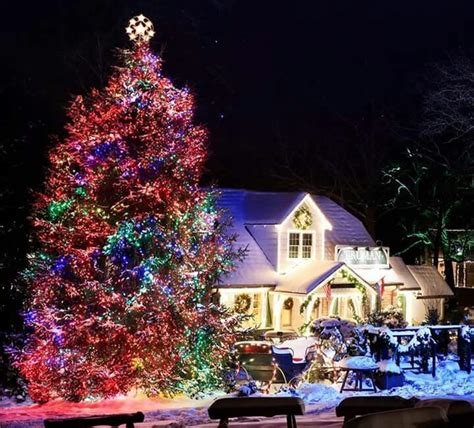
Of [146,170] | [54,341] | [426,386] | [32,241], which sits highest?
[146,170]

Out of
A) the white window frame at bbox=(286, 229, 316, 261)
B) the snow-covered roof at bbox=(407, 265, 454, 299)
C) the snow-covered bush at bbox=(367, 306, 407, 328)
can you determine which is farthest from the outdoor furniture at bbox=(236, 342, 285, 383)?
the snow-covered roof at bbox=(407, 265, 454, 299)

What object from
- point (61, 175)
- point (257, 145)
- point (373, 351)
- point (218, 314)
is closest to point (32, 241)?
point (61, 175)

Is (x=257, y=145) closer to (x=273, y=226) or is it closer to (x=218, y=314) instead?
(x=273, y=226)

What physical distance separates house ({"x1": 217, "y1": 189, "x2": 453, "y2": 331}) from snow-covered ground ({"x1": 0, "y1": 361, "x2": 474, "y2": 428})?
951 centimetres

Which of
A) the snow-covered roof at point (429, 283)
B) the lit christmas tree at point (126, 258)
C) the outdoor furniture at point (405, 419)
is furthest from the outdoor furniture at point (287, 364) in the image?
the snow-covered roof at point (429, 283)

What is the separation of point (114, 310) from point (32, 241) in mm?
4440

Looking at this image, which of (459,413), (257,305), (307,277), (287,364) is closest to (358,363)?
(287,364)

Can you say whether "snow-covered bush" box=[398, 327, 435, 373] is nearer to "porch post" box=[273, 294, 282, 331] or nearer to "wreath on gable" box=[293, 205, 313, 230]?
"porch post" box=[273, 294, 282, 331]

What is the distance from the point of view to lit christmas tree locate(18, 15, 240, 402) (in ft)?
50.8

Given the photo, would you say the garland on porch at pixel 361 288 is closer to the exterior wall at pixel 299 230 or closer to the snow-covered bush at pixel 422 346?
the exterior wall at pixel 299 230

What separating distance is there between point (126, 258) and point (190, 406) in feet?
10.6

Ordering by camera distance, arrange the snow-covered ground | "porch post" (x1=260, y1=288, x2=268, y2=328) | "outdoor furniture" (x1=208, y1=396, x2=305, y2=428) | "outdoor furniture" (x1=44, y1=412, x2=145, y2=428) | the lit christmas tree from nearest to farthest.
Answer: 1. "outdoor furniture" (x1=44, y1=412, x2=145, y2=428)
2. "outdoor furniture" (x1=208, y1=396, x2=305, y2=428)
3. the snow-covered ground
4. the lit christmas tree
5. "porch post" (x1=260, y1=288, x2=268, y2=328)

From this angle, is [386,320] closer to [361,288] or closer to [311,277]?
[311,277]

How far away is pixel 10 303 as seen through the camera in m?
18.5
